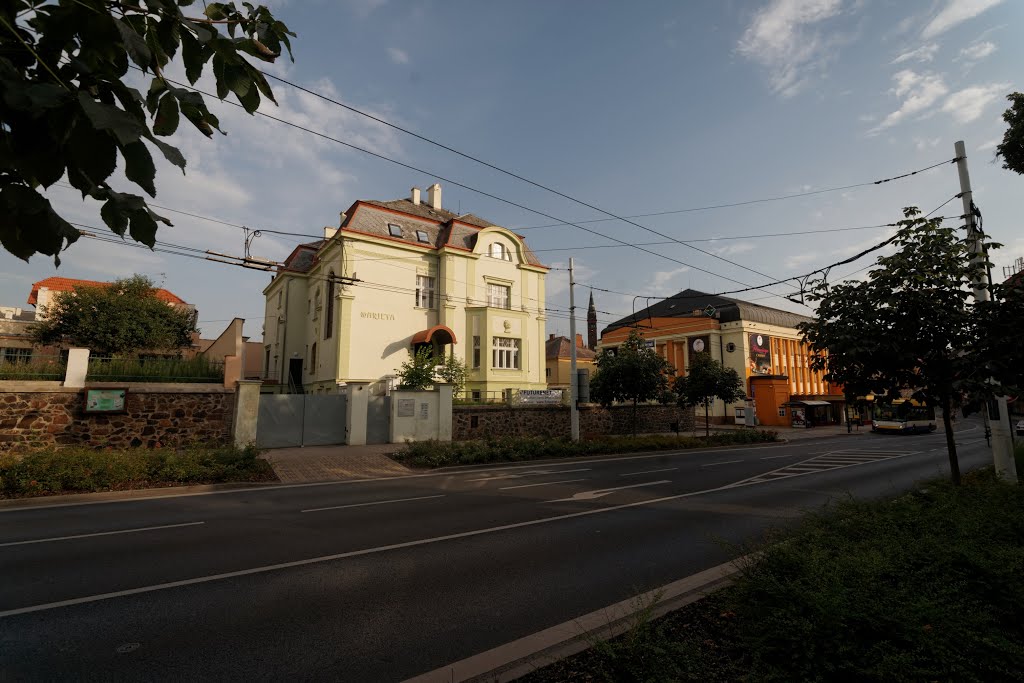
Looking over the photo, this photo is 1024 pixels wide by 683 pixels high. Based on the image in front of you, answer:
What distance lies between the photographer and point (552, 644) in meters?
3.94

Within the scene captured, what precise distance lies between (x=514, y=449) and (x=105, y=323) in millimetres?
27189

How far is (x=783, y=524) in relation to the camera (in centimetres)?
807

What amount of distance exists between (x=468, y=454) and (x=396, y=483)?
4340mm

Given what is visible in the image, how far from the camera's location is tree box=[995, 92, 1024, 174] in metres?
11.5

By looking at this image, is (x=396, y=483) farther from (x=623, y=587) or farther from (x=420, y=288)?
(x=420, y=288)

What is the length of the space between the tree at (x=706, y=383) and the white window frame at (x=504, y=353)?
9.52 m

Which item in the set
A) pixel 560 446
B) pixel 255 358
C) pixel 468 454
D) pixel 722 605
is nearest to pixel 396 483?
pixel 468 454

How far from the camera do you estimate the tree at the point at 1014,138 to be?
452 inches

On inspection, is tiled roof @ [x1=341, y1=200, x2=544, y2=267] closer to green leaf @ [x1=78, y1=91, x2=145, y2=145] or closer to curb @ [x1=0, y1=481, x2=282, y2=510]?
curb @ [x1=0, y1=481, x2=282, y2=510]

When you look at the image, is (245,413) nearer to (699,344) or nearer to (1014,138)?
(1014,138)

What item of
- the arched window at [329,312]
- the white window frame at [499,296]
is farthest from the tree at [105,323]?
the white window frame at [499,296]

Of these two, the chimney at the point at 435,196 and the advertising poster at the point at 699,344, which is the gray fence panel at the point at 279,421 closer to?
the chimney at the point at 435,196

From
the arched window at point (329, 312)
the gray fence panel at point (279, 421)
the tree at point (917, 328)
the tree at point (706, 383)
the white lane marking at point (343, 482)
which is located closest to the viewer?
the tree at point (917, 328)

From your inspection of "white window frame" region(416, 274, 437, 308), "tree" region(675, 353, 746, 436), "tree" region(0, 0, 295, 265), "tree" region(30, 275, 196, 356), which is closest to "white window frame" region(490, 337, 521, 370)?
"white window frame" region(416, 274, 437, 308)
